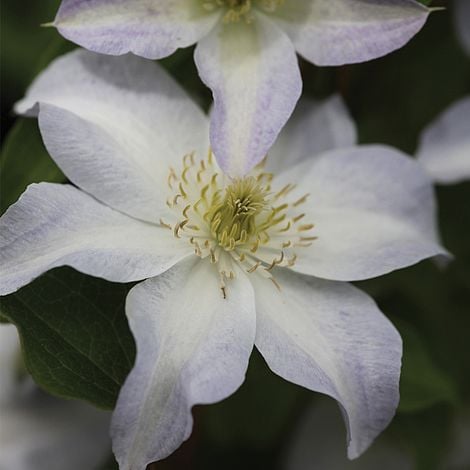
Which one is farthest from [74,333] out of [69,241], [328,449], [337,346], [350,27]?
[328,449]

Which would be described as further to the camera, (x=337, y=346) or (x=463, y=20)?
(x=463, y=20)

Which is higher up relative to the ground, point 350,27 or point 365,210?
point 350,27

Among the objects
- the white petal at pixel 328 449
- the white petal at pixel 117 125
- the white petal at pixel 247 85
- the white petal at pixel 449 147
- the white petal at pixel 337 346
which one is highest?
the white petal at pixel 247 85

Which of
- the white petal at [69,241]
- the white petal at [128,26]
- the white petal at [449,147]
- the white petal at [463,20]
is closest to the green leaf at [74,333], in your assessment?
the white petal at [69,241]

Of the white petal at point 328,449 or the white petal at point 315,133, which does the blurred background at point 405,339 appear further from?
the white petal at point 315,133

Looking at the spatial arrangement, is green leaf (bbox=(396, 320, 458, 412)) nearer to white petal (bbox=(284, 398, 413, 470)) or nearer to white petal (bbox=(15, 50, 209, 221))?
white petal (bbox=(284, 398, 413, 470))

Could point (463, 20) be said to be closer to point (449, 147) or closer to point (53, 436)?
point (449, 147)
